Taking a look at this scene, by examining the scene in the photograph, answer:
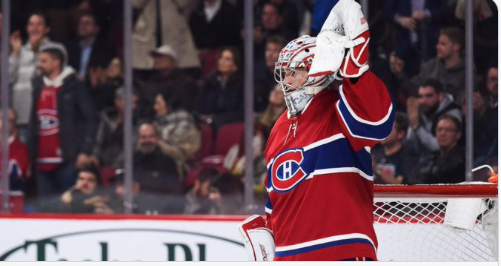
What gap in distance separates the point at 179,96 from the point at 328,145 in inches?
96.7

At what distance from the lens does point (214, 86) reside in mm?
4715

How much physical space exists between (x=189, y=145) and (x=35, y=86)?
0.78m

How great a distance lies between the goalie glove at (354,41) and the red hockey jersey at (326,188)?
86 mm

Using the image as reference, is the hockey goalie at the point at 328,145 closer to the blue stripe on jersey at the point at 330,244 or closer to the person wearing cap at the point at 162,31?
the blue stripe on jersey at the point at 330,244

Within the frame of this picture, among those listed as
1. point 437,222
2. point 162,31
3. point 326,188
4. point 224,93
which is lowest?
point 437,222

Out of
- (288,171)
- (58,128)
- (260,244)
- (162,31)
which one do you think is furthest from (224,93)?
(288,171)

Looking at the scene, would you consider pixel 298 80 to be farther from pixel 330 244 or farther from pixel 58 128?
pixel 58 128

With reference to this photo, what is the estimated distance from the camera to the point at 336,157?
7.63ft

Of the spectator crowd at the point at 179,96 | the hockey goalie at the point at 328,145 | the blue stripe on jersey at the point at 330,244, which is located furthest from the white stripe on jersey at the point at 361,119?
the spectator crowd at the point at 179,96

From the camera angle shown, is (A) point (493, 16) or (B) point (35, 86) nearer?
(A) point (493, 16)

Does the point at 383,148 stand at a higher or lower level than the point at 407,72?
lower

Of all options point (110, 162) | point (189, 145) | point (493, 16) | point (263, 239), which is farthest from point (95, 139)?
point (263, 239)

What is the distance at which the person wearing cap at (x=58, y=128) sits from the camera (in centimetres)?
481

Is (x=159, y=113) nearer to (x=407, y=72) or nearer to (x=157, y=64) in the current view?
(x=157, y=64)
